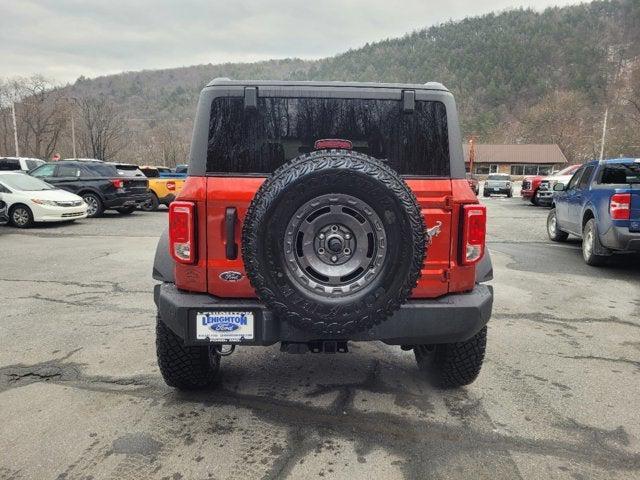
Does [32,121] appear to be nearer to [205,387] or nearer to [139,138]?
[139,138]

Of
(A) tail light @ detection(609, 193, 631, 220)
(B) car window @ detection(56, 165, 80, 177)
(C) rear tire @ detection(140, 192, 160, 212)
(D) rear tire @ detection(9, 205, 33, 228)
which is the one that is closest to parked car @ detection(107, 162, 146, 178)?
(B) car window @ detection(56, 165, 80, 177)

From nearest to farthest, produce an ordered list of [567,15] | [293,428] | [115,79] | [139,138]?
[293,428] → [139,138] → [115,79] → [567,15]

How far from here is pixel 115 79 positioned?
14200cm

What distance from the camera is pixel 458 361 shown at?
3.52m

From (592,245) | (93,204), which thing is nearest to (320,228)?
(592,245)

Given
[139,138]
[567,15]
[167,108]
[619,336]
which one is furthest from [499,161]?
[567,15]

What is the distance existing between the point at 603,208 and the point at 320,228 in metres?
6.81

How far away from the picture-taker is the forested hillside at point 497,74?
102619 millimetres

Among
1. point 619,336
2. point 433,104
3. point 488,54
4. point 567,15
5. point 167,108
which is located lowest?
point 619,336

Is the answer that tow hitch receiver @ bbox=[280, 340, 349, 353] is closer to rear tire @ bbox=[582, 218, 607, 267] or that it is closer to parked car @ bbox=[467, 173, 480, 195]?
parked car @ bbox=[467, 173, 480, 195]

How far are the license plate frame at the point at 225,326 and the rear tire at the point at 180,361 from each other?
0.53 metres

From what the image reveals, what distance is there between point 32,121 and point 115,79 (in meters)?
88.7

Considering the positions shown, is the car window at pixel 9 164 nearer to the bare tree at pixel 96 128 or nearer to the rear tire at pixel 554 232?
the rear tire at pixel 554 232

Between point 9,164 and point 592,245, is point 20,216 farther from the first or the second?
point 592,245
